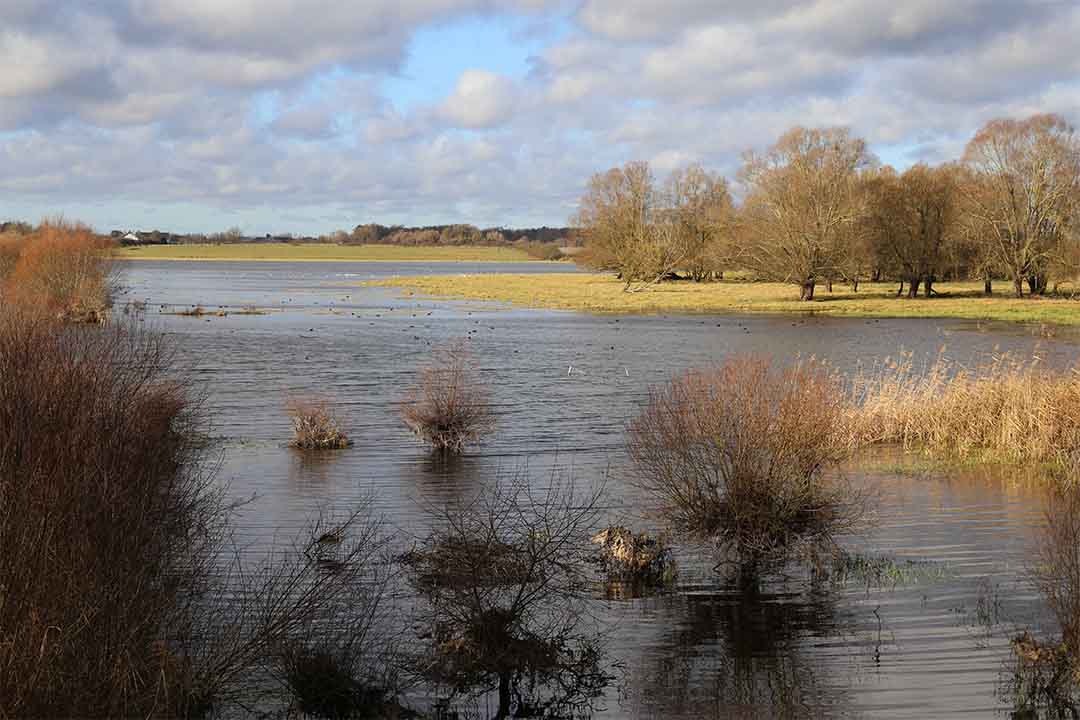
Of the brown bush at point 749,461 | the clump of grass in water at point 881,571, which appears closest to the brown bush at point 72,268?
the brown bush at point 749,461

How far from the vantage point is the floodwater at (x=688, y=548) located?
1144cm

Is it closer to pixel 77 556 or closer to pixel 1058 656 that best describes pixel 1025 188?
pixel 1058 656

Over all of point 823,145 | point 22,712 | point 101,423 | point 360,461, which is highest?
point 823,145

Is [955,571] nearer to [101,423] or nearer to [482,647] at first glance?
[482,647]

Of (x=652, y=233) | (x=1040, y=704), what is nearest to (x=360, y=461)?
(x=1040, y=704)

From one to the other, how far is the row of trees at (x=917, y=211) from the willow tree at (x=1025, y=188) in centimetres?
7

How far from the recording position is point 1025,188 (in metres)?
74.4

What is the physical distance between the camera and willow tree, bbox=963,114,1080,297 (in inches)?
2891

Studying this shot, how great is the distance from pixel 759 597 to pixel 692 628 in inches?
63.9

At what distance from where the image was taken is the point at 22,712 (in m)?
7.21

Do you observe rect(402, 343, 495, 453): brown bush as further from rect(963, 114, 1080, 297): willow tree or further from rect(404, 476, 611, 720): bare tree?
rect(963, 114, 1080, 297): willow tree

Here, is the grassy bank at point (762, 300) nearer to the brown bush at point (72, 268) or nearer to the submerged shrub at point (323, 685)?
the brown bush at point (72, 268)

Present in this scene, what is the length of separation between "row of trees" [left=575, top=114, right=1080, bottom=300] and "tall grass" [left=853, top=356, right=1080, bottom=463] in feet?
171

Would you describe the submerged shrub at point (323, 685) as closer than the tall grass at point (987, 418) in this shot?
Yes
